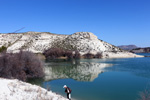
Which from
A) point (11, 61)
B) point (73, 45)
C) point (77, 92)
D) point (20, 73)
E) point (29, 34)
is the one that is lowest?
point (77, 92)

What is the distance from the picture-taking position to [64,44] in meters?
116

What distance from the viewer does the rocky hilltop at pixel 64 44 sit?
353 ft

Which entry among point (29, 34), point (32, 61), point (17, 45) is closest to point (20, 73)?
point (32, 61)

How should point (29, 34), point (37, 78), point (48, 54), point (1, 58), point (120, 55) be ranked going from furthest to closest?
point (29, 34) < point (120, 55) < point (48, 54) < point (37, 78) < point (1, 58)

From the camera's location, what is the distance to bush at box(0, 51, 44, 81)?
2536 centimetres

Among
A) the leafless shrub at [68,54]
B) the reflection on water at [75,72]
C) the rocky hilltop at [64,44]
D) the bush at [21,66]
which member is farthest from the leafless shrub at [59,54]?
the bush at [21,66]

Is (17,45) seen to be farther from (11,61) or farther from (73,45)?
(11,61)

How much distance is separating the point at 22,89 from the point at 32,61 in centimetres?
1924

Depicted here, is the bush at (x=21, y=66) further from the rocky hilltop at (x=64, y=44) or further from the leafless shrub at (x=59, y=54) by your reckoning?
the rocky hilltop at (x=64, y=44)

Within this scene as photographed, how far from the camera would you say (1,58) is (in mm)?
25969

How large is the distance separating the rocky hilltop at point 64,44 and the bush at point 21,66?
7342 cm

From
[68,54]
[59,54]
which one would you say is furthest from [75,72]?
[59,54]

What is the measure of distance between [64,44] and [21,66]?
87969 millimetres

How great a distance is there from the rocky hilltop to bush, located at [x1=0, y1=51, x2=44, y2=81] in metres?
73.4
